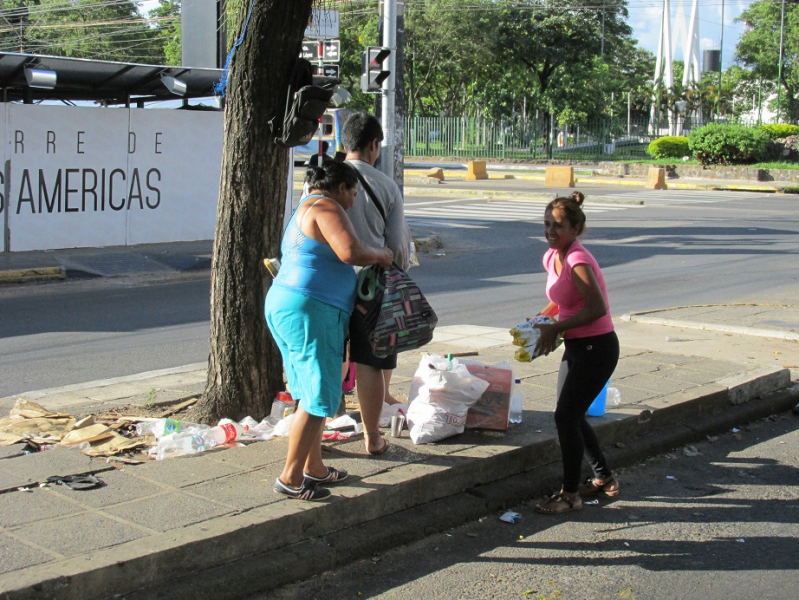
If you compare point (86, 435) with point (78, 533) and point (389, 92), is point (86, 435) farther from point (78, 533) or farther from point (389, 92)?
point (389, 92)

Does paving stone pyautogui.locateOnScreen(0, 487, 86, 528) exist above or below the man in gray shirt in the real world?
below

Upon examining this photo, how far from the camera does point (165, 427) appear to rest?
212 inches

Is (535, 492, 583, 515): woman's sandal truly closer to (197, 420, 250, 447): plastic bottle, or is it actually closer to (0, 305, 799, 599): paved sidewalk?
(0, 305, 799, 599): paved sidewalk

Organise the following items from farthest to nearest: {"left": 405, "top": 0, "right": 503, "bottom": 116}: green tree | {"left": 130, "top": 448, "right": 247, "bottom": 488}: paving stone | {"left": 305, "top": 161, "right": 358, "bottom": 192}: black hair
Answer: {"left": 405, "top": 0, "right": 503, "bottom": 116}: green tree
{"left": 130, "top": 448, "right": 247, "bottom": 488}: paving stone
{"left": 305, "top": 161, "right": 358, "bottom": 192}: black hair

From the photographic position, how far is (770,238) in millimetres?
18953

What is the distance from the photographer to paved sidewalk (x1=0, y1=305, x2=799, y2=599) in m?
3.69

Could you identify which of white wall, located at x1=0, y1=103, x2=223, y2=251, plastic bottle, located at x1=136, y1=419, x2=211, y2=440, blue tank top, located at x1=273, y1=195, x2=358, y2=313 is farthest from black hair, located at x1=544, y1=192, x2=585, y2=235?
white wall, located at x1=0, y1=103, x2=223, y2=251

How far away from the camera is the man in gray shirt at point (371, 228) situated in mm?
4875

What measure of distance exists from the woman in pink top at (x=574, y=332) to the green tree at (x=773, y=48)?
206ft

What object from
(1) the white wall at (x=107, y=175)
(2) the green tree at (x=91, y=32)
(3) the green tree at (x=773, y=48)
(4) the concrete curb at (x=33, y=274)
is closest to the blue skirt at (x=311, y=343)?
(4) the concrete curb at (x=33, y=274)

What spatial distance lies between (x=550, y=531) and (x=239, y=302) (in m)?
2.33

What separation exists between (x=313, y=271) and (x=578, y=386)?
158cm

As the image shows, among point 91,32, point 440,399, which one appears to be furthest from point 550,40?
point 440,399

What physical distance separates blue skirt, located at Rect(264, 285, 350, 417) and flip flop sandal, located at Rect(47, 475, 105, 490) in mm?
1142
